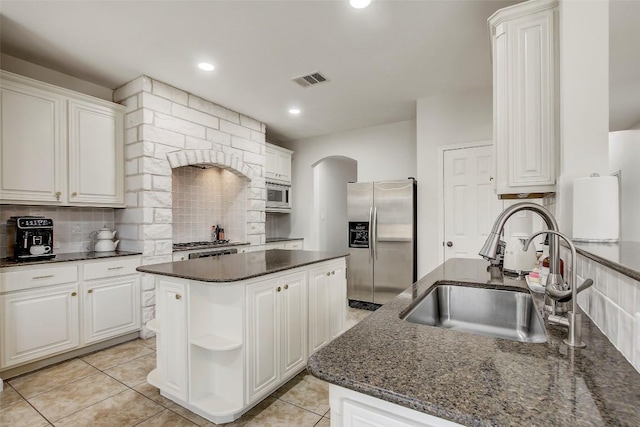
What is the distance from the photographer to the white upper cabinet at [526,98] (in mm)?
1727

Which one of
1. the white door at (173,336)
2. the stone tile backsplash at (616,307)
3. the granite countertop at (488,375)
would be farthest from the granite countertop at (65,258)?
the stone tile backsplash at (616,307)

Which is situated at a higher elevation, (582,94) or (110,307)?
(582,94)

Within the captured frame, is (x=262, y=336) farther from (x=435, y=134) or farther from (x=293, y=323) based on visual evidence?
(x=435, y=134)

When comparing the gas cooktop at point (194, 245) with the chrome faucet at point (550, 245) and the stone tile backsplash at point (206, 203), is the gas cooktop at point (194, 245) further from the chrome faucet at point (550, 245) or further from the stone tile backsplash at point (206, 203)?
the chrome faucet at point (550, 245)

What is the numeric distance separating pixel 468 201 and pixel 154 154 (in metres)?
3.51

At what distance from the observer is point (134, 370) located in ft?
8.10

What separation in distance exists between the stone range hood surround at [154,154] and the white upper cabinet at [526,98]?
122 inches

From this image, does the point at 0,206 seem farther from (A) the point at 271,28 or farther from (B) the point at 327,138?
(B) the point at 327,138

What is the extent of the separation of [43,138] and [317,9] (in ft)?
8.50

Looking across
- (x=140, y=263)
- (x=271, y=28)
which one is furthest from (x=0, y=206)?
(x=271, y=28)

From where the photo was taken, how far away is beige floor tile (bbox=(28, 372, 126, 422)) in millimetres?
1950

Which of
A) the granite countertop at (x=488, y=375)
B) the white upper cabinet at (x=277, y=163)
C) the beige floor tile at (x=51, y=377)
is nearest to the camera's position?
the granite countertop at (x=488, y=375)

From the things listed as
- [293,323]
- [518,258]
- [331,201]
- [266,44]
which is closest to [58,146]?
[266,44]

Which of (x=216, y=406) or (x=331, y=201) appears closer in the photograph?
(x=216, y=406)
